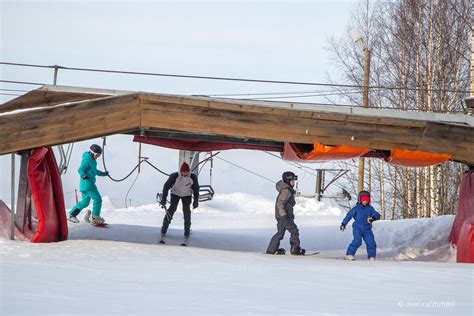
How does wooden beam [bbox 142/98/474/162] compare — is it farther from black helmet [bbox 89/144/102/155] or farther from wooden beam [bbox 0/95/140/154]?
black helmet [bbox 89/144/102/155]

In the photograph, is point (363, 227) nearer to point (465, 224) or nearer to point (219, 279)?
point (465, 224)

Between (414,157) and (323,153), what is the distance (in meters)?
1.82

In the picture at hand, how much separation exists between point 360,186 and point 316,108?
1175 cm

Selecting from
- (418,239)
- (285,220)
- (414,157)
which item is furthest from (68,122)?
(418,239)

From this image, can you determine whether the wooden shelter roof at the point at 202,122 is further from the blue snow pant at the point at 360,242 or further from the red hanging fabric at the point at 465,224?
the blue snow pant at the point at 360,242

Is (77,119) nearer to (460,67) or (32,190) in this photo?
(32,190)

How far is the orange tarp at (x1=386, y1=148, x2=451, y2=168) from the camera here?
17.2 meters

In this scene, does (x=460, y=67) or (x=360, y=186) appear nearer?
(x=460, y=67)

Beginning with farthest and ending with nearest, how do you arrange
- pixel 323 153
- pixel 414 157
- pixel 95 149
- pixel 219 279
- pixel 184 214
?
pixel 95 149
pixel 184 214
pixel 414 157
pixel 323 153
pixel 219 279

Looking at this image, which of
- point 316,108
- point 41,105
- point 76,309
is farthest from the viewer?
point 316,108

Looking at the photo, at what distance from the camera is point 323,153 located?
16.9m

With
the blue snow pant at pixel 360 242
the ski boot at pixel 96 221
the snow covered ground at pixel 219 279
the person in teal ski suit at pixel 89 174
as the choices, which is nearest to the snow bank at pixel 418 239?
the snow covered ground at pixel 219 279

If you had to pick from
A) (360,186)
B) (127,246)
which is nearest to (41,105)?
(127,246)

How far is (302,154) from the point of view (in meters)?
17.3
